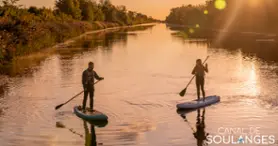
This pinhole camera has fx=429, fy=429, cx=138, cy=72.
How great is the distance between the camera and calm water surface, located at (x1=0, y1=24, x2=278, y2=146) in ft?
50.1

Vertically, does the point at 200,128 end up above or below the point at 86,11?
below

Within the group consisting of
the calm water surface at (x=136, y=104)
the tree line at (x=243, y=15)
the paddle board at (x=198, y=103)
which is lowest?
the calm water surface at (x=136, y=104)

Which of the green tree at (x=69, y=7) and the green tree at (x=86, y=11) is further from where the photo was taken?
the green tree at (x=86, y=11)

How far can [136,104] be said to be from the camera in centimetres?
2030

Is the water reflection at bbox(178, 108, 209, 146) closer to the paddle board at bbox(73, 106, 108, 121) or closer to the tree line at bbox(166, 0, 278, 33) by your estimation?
the paddle board at bbox(73, 106, 108, 121)

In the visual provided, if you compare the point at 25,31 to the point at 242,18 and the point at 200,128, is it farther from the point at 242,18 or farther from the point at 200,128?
the point at 242,18

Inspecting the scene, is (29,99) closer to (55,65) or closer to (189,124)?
(189,124)

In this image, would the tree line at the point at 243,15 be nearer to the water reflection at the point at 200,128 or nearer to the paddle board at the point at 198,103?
the paddle board at the point at 198,103

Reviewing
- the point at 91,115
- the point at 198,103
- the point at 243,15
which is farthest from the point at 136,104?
the point at 243,15

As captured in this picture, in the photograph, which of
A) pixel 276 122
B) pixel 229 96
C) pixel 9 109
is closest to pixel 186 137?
pixel 276 122

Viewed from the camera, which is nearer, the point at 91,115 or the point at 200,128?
the point at 200,128

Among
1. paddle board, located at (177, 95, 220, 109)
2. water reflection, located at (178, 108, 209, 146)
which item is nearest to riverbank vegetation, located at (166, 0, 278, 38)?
paddle board, located at (177, 95, 220, 109)

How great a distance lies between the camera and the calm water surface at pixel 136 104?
50.1 feet

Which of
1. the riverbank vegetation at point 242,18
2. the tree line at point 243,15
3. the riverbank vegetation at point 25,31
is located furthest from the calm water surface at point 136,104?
the tree line at point 243,15
